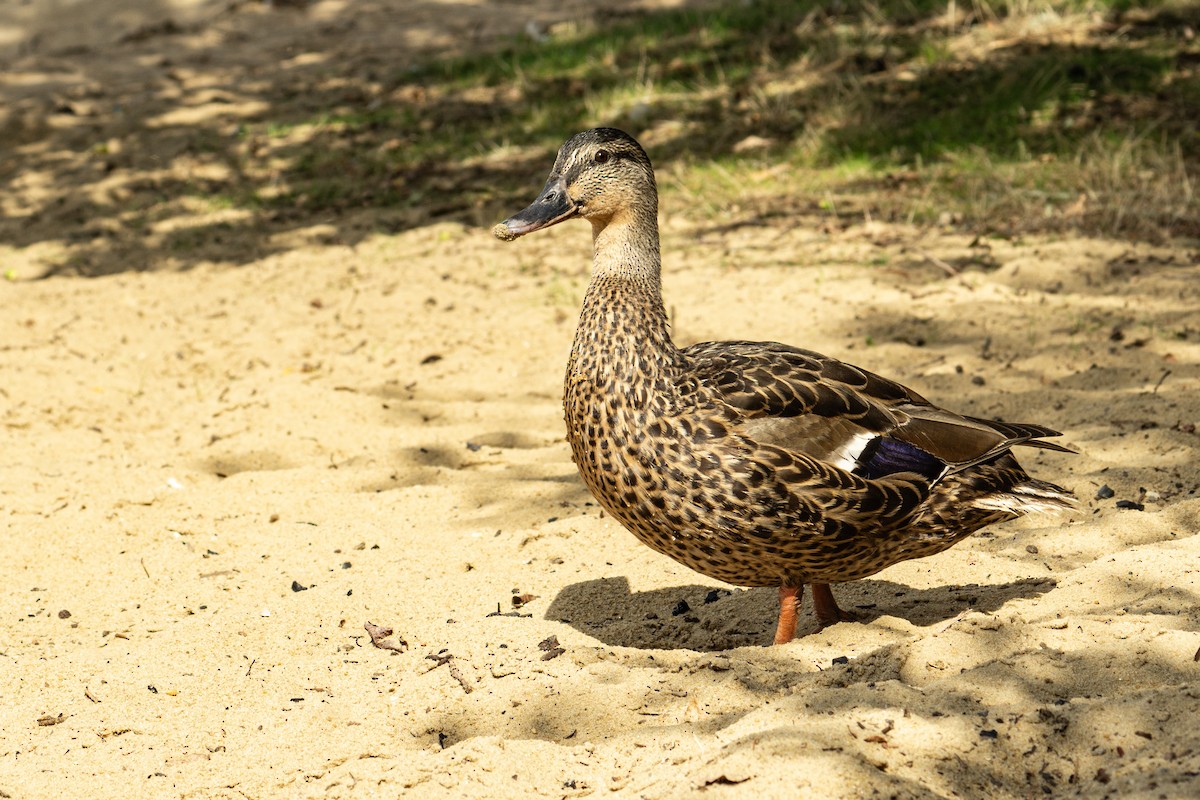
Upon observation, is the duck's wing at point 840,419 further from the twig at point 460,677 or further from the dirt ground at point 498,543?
the twig at point 460,677

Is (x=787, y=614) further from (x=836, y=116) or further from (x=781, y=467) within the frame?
(x=836, y=116)

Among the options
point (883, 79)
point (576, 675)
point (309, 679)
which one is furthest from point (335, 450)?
point (883, 79)

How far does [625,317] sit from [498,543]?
1.43 metres

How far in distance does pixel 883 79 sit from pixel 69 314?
20.3ft

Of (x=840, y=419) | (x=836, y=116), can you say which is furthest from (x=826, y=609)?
(x=836, y=116)

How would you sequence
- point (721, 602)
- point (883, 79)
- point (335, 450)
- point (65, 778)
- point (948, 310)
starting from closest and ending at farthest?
point (65, 778) < point (721, 602) < point (335, 450) < point (948, 310) < point (883, 79)

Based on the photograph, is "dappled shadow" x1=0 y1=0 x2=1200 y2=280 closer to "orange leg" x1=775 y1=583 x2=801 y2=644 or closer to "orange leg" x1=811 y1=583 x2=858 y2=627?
"orange leg" x1=811 y1=583 x2=858 y2=627

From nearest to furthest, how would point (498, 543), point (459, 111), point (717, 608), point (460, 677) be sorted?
point (460, 677) < point (717, 608) < point (498, 543) < point (459, 111)

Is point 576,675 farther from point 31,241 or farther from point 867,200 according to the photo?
point 31,241

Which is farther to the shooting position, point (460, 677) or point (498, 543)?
point (498, 543)

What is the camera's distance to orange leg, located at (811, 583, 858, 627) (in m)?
4.56

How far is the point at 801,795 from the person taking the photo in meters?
3.02

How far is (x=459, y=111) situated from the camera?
11.5 metres

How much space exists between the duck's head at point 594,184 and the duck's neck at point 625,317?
0.07 metres
